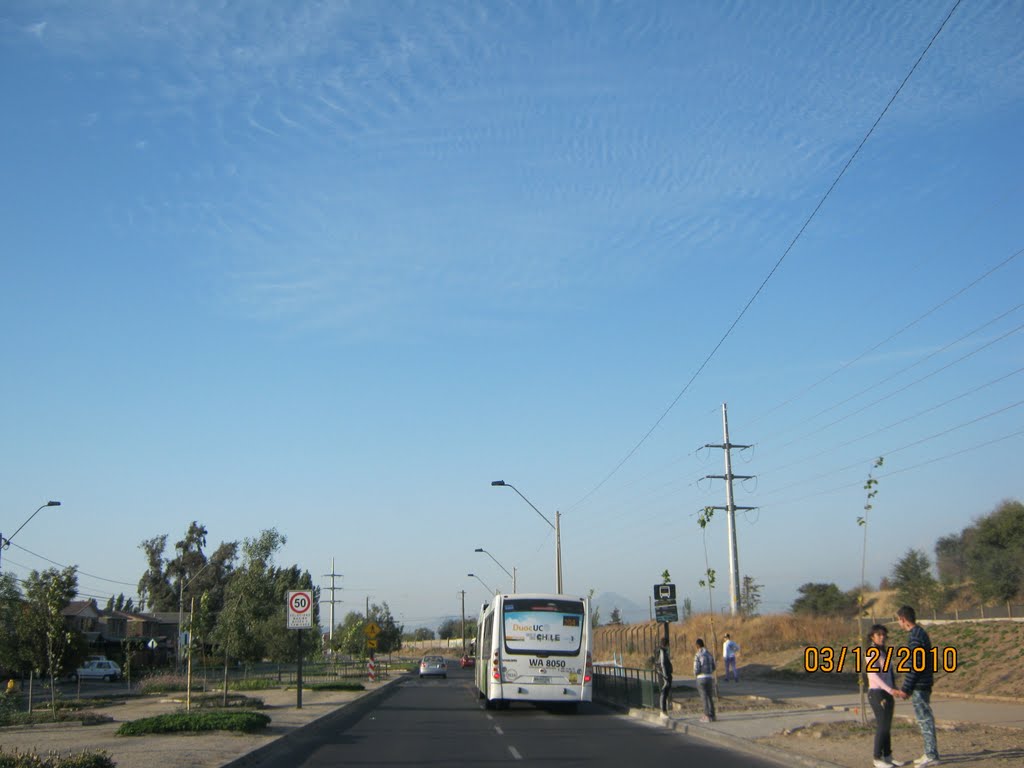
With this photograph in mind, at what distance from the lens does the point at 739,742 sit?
54.7 ft

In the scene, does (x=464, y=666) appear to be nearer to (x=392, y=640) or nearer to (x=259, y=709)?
(x=392, y=640)

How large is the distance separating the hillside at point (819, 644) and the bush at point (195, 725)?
13018 millimetres

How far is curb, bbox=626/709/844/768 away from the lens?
44.9 ft

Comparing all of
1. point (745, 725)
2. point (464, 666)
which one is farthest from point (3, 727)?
point (464, 666)

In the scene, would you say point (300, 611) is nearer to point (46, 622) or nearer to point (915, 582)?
point (46, 622)

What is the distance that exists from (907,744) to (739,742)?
299cm

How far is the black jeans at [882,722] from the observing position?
12156mm

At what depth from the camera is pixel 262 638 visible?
32656 millimetres

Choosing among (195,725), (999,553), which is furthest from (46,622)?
(999,553)

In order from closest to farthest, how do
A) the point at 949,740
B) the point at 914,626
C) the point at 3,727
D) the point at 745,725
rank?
1. the point at 914,626
2. the point at 949,740
3. the point at 745,725
4. the point at 3,727

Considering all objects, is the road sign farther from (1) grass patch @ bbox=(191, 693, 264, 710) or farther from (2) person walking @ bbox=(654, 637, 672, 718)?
(1) grass patch @ bbox=(191, 693, 264, 710)

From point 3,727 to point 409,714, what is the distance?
10575mm

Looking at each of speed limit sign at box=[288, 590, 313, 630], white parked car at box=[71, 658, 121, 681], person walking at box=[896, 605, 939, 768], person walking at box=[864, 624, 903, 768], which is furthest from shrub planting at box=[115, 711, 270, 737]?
white parked car at box=[71, 658, 121, 681]

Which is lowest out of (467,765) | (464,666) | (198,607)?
(464,666)
